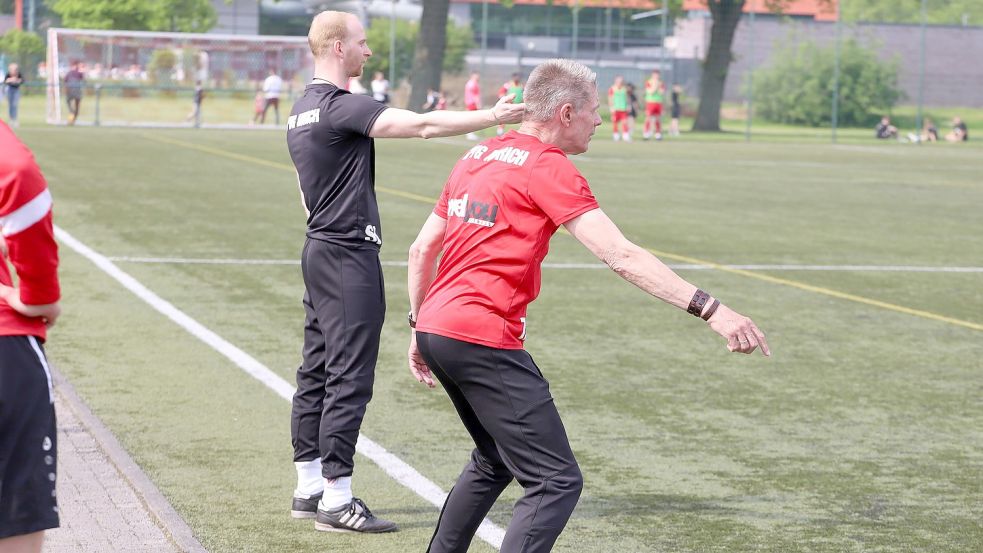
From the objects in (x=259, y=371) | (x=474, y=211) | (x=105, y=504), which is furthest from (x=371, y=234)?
(x=259, y=371)

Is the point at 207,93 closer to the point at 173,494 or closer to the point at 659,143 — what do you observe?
the point at 659,143

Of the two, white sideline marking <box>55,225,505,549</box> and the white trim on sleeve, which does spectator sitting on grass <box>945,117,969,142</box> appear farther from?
the white trim on sleeve

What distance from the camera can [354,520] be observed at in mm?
5863

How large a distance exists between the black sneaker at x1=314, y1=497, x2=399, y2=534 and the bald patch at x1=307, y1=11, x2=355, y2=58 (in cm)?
184

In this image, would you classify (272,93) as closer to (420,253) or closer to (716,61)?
(716,61)

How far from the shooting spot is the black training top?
5.64 meters

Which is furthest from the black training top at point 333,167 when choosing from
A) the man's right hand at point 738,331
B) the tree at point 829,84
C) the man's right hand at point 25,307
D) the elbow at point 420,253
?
the tree at point 829,84

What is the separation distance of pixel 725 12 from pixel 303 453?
5193 centimetres

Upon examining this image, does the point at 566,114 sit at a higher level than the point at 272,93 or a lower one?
higher

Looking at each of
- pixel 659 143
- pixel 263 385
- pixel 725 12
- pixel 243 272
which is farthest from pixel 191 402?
pixel 725 12

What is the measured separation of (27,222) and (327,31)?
240 centimetres

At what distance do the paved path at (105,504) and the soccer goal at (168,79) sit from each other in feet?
123

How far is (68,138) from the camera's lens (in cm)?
3462

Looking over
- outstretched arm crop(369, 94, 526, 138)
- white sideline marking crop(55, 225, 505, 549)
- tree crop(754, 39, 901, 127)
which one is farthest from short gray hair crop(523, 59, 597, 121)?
tree crop(754, 39, 901, 127)
